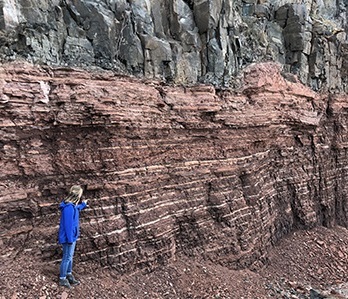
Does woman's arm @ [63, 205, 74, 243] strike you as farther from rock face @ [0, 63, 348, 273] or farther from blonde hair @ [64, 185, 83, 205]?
rock face @ [0, 63, 348, 273]

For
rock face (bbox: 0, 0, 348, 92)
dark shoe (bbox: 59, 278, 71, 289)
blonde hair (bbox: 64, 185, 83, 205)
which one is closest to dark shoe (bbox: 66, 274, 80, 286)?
dark shoe (bbox: 59, 278, 71, 289)

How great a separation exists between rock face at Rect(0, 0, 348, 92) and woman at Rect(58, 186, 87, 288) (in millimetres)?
2491

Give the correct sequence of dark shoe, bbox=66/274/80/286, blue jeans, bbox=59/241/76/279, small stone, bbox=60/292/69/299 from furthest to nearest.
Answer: dark shoe, bbox=66/274/80/286 → blue jeans, bbox=59/241/76/279 → small stone, bbox=60/292/69/299

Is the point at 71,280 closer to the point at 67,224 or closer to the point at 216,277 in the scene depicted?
the point at 67,224

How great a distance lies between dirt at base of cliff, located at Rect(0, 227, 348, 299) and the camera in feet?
19.9

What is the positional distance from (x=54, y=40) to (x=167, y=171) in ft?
11.4

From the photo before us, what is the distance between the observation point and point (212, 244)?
878cm

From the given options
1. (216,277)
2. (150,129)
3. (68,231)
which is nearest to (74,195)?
(68,231)

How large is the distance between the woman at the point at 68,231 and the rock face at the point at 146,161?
22.0 inches

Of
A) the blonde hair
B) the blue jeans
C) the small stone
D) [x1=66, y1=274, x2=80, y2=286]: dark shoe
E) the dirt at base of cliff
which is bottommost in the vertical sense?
the dirt at base of cliff

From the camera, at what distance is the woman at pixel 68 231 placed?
6.06 m

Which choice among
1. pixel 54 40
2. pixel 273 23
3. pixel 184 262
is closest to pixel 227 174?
pixel 184 262

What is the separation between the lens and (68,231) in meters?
6.05

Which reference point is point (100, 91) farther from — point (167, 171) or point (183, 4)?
point (183, 4)
